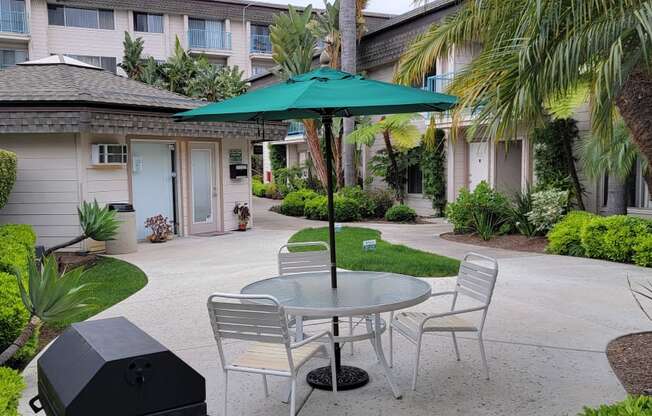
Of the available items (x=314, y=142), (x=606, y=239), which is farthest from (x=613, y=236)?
(x=314, y=142)

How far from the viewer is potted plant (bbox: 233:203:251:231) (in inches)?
606

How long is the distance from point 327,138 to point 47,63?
41.4 feet

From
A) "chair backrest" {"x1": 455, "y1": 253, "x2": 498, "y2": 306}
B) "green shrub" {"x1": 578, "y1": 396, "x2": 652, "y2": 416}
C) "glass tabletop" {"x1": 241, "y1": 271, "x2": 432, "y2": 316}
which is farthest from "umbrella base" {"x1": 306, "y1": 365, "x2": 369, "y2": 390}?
"green shrub" {"x1": 578, "y1": 396, "x2": 652, "y2": 416}

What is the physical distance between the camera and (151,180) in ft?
45.3

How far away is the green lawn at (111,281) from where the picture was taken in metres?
7.75

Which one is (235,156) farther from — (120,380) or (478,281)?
(120,380)

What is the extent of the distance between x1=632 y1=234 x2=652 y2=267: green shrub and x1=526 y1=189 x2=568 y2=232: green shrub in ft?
9.14

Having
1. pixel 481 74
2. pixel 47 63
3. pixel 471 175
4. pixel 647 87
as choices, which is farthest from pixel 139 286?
pixel 471 175

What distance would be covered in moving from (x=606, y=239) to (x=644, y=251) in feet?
2.23

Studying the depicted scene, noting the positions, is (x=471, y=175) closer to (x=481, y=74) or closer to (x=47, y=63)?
(x=47, y=63)

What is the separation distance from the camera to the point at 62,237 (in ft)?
39.8

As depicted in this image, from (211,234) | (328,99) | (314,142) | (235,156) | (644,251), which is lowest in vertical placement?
(211,234)

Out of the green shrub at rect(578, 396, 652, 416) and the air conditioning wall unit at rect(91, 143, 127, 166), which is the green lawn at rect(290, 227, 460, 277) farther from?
the green shrub at rect(578, 396, 652, 416)

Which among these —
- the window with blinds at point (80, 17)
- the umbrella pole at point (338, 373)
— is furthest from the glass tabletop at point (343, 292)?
the window with blinds at point (80, 17)
